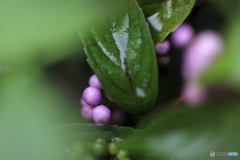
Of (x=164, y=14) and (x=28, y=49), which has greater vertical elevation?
(x=164, y=14)

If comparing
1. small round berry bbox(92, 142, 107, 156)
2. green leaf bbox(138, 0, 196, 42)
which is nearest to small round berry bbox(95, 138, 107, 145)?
small round berry bbox(92, 142, 107, 156)

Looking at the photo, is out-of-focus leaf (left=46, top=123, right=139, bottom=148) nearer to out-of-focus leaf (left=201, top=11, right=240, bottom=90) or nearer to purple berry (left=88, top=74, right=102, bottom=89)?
purple berry (left=88, top=74, right=102, bottom=89)

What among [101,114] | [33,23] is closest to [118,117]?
[101,114]

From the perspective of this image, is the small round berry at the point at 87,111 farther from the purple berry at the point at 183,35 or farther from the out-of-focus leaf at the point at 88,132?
the purple berry at the point at 183,35

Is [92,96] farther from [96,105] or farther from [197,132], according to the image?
[197,132]

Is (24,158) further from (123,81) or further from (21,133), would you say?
(123,81)

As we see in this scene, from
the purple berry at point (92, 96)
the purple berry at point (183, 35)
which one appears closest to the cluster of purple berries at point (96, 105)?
the purple berry at point (92, 96)

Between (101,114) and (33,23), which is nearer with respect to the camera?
(33,23)
